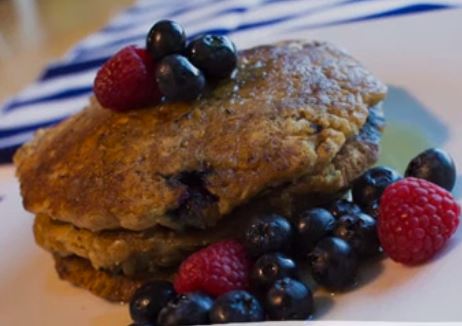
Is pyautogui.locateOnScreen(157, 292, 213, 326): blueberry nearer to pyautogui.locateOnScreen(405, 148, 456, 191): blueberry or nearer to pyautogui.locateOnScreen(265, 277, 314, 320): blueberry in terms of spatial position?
pyautogui.locateOnScreen(265, 277, 314, 320): blueberry

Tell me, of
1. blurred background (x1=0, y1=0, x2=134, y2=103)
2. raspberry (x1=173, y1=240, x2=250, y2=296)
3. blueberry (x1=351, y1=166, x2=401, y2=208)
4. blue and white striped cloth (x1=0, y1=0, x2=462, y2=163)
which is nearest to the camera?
raspberry (x1=173, y1=240, x2=250, y2=296)

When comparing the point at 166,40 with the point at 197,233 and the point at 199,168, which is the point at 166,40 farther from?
the point at 197,233

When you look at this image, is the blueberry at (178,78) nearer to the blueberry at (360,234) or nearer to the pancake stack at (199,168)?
the pancake stack at (199,168)

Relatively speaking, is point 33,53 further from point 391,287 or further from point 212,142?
point 391,287

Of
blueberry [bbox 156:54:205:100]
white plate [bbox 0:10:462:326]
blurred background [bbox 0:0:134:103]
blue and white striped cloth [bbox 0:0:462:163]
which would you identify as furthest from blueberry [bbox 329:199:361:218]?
blurred background [bbox 0:0:134:103]

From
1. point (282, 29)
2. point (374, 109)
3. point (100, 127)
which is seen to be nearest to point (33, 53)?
point (282, 29)

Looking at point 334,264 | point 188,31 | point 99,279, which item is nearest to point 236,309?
point 334,264
